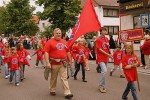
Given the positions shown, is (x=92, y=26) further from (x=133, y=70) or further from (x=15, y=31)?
(x=15, y=31)

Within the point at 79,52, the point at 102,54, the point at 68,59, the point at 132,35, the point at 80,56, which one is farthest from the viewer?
the point at 79,52

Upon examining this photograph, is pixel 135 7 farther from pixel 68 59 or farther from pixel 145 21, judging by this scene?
pixel 68 59

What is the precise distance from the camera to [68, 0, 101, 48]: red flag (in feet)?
33.0

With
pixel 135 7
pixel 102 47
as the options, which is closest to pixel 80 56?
pixel 102 47

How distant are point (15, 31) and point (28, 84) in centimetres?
4420

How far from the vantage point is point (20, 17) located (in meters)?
54.6

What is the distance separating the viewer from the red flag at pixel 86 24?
396 inches

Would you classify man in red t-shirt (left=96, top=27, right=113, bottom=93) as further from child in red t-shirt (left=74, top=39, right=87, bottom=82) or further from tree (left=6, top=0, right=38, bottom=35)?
tree (left=6, top=0, right=38, bottom=35)

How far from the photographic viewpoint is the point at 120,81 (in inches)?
508

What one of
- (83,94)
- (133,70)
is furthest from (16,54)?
(133,70)

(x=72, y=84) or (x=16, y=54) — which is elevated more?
(x=16, y=54)

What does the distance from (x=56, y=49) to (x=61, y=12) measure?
32.1 metres

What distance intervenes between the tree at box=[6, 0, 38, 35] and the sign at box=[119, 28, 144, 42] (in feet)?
148

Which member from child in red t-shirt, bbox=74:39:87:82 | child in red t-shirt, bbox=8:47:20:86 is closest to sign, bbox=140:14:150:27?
child in red t-shirt, bbox=74:39:87:82
